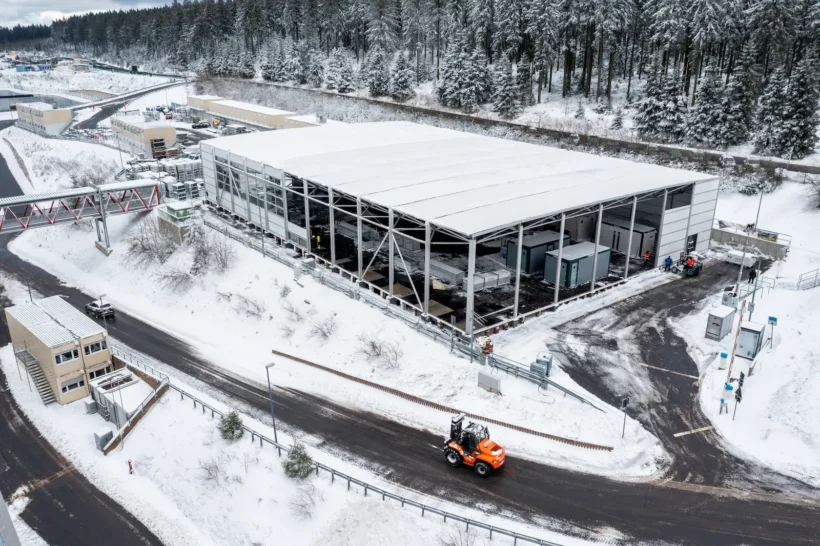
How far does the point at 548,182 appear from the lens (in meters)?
42.5

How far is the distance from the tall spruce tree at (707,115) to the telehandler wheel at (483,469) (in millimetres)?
50294

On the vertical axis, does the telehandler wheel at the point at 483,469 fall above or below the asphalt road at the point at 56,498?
above

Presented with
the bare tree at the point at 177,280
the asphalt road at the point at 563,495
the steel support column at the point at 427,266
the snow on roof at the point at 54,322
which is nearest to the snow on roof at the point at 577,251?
the steel support column at the point at 427,266

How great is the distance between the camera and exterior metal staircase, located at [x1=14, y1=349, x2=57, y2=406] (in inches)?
1382

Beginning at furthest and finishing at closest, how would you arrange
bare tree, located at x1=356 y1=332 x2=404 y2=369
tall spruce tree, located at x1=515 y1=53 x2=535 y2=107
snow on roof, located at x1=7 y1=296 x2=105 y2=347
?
1. tall spruce tree, located at x1=515 y1=53 x2=535 y2=107
2. snow on roof, located at x1=7 y1=296 x2=105 y2=347
3. bare tree, located at x1=356 y1=332 x2=404 y2=369

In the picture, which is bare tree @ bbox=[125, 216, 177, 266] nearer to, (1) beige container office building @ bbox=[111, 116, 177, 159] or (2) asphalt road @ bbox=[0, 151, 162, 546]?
(2) asphalt road @ bbox=[0, 151, 162, 546]

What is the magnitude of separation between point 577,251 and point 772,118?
30.6 m

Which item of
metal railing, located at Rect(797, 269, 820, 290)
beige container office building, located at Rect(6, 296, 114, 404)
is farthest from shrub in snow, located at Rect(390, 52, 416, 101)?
beige container office building, located at Rect(6, 296, 114, 404)

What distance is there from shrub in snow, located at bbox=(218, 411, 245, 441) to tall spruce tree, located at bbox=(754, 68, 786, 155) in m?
53.3

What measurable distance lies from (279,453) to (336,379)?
6.72 metres

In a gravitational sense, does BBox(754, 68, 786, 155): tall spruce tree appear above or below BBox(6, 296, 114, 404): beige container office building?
above

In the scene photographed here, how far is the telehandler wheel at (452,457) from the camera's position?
82.4ft

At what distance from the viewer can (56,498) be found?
91.0ft

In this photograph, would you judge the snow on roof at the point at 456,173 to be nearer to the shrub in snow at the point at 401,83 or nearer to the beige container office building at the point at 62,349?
the beige container office building at the point at 62,349
